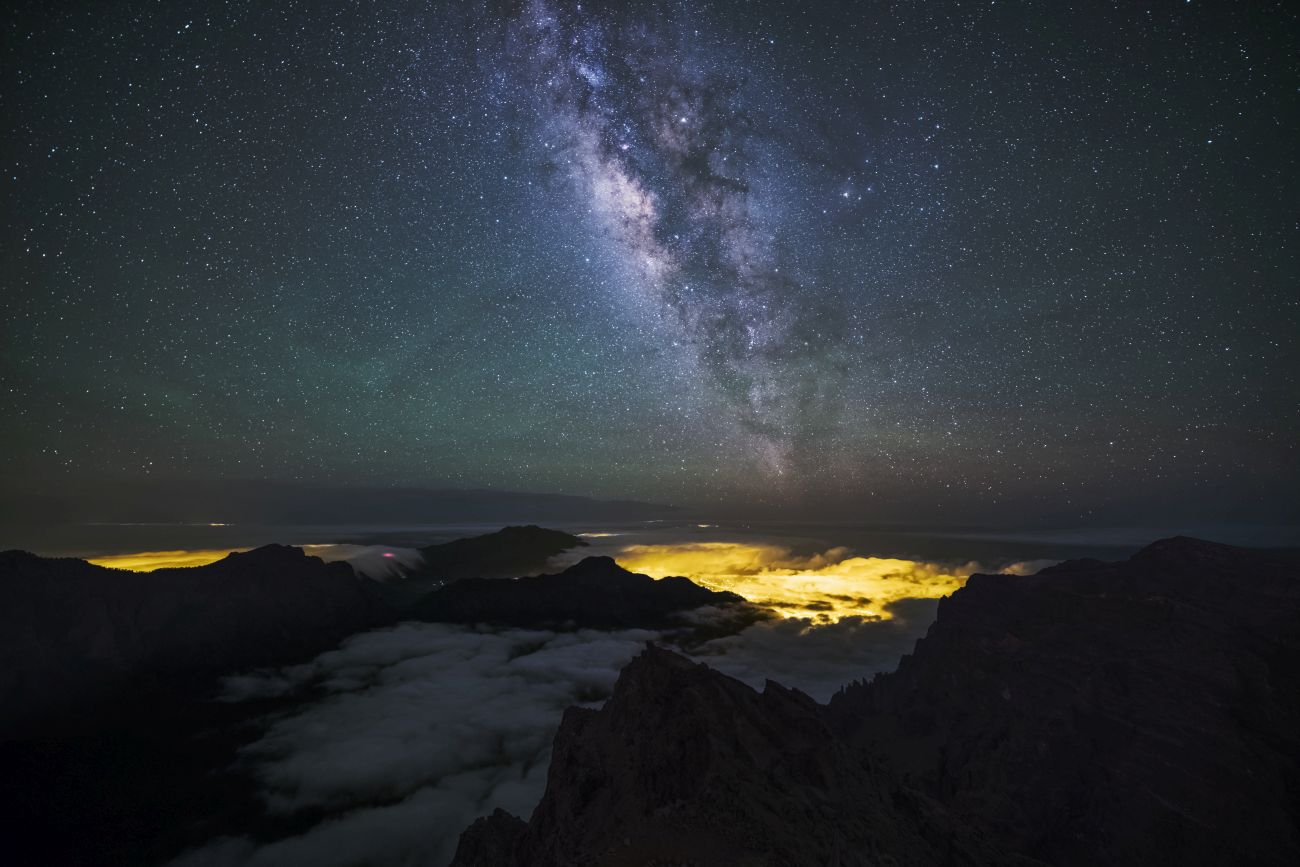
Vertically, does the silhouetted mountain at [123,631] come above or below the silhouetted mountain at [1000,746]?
below

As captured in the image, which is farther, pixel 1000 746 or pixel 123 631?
pixel 123 631

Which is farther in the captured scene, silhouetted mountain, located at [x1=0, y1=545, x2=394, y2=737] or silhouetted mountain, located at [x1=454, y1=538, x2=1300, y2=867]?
silhouetted mountain, located at [x1=0, y1=545, x2=394, y2=737]

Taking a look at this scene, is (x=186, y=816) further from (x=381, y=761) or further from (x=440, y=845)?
(x=440, y=845)

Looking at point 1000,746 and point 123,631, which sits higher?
point 1000,746

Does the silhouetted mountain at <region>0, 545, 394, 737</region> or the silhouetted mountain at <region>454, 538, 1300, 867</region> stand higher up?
the silhouetted mountain at <region>454, 538, 1300, 867</region>
